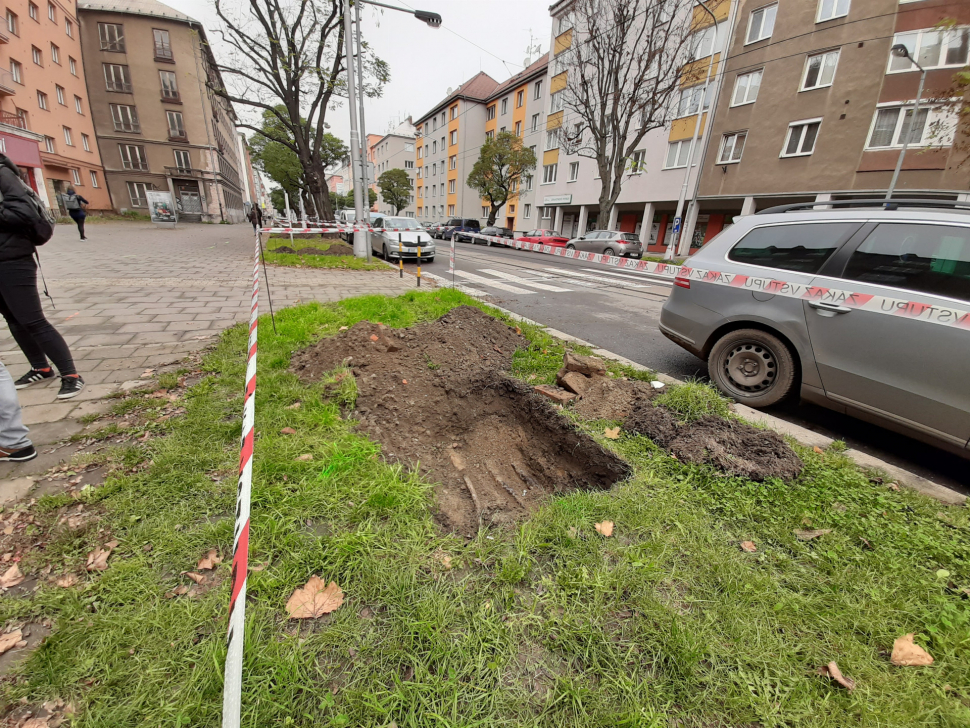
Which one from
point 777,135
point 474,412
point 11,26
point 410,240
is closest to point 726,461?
point 474,412

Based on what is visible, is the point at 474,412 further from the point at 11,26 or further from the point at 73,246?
the point at 11,26

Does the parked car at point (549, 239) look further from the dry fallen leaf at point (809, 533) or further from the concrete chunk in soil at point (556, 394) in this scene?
the dry fallen leaf at point (809, 533)

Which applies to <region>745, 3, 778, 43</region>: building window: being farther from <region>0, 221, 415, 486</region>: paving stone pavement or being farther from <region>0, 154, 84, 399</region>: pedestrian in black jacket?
<region>0, 154, 84, 399</region>: pedestrian in black jacket

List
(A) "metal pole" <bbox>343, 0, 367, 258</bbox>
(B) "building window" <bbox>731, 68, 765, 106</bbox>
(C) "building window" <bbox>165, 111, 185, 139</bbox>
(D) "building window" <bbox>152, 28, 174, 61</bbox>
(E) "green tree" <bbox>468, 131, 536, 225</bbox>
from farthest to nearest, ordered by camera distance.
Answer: (C) "building window" <bbox>165, 111, 185, 139</bbox> < (D) "building window" <bbox>152, 28, 174, 61</bbox> < (E) "green tree" <bbox>468, 131, 536, 225</bbox> < (B) "building window" <bbox>731, 68, 765, 106</bbox> < (A) "metal pole" <bbox>343, 0, 367, 258</bbox>

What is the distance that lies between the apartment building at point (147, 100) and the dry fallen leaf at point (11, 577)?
48.8 meters

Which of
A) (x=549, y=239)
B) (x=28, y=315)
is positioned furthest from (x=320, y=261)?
(x=549, y=239)

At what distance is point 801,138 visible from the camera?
19422mm

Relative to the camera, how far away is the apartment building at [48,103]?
2489 centimetres

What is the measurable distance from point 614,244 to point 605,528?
21.5 metres

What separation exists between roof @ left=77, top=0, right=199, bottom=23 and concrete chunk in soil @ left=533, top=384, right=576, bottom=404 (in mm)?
54132

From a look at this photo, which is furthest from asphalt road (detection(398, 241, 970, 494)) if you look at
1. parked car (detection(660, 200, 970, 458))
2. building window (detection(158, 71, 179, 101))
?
building window (detection(158, 71, 179, 101))

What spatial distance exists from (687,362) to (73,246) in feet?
67.3

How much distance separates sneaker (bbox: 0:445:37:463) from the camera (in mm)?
2645

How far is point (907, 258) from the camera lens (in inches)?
118
